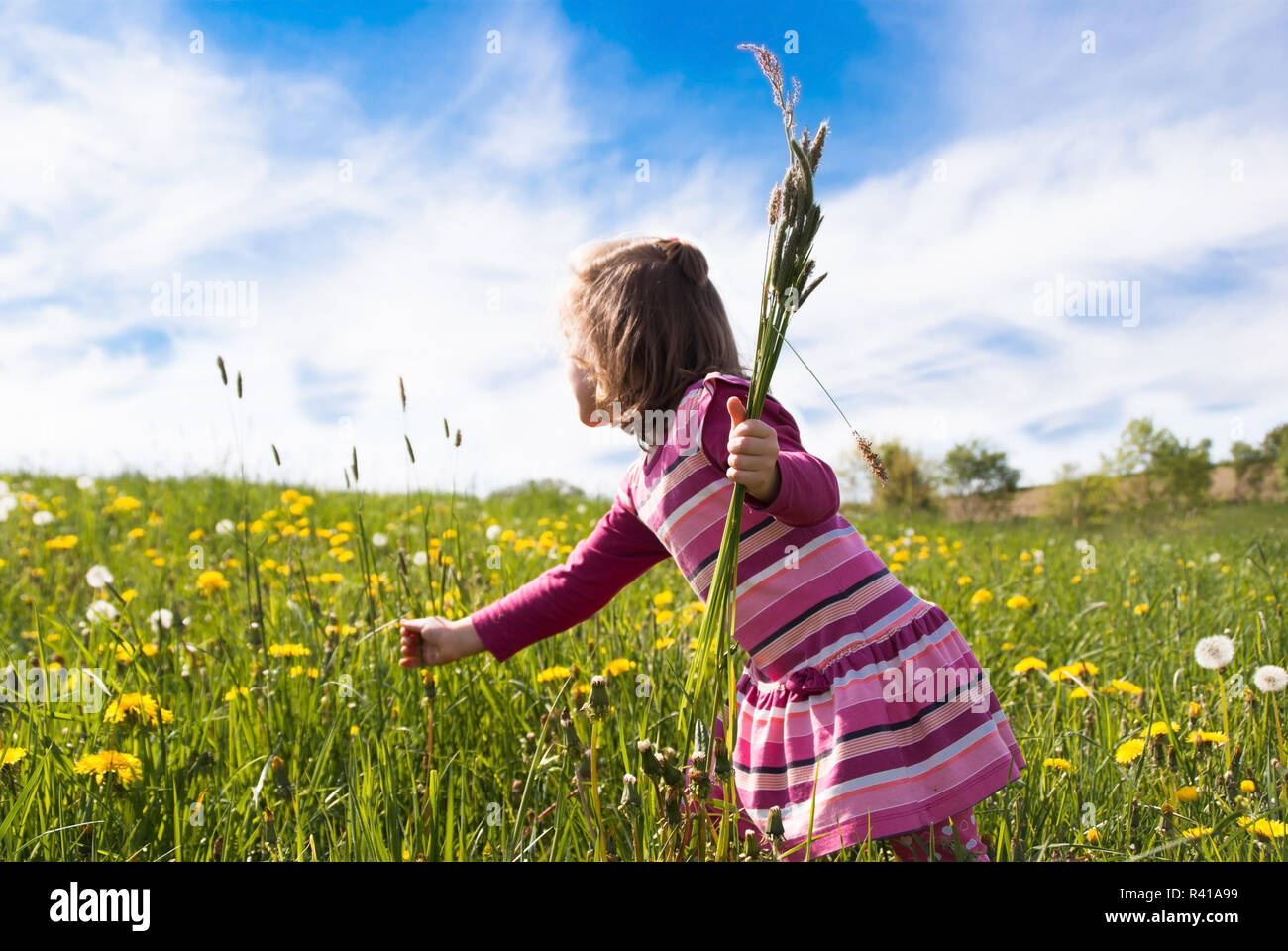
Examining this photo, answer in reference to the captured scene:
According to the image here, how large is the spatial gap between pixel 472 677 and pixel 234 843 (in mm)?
714

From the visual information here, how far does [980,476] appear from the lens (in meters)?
37.3

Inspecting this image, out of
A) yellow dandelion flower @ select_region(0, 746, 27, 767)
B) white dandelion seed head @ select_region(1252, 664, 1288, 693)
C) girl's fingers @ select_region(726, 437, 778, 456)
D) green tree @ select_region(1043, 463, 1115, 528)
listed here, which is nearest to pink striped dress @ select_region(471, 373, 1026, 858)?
girl's fingers @ select_region(726, 437, 778, 456)

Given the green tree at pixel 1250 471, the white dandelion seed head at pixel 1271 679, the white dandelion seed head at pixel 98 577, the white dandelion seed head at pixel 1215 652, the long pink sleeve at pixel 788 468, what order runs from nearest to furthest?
the long pink sleeve at pixel 788 468
the white dandelion seed head at pixel 1271 679
the white dandelion seed head at pixel 1215 652
the white dandelion seed head at pixel 98 577
the green tree at pixel 1250 471

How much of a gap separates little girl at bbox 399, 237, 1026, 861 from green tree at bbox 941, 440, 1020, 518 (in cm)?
3300

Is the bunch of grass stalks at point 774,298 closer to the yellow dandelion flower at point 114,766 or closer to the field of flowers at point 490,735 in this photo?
the field of flowers at point 490,735

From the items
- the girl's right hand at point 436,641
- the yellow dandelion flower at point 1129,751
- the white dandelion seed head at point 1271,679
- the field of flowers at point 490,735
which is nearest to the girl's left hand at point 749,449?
the field of flowers at point 490,735

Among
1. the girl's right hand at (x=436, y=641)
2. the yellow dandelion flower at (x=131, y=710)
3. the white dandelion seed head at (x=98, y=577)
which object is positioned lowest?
the yellow dandelion flower at (x=131, y=710)

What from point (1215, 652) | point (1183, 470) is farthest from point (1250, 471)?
point (1215, 652)

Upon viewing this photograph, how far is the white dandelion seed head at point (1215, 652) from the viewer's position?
2387mm

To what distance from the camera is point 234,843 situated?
1.77 metres

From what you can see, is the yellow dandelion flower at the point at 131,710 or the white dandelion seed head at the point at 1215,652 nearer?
the yellow dandelion flower at the point at 131,710

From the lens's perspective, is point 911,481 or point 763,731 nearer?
point 763,731
